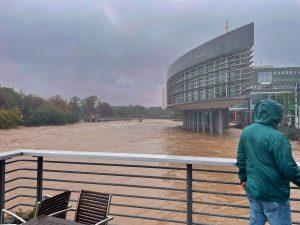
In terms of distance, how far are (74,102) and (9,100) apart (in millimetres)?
46489

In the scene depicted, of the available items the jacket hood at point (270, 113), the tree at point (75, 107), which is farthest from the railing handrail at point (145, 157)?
the tree at point (75, 107)

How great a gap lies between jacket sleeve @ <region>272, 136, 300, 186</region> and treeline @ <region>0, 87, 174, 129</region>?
7901 centimetres

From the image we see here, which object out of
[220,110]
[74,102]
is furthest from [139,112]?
[220,110]

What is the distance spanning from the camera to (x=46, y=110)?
9569cm

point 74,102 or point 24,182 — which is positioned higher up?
point 74,102

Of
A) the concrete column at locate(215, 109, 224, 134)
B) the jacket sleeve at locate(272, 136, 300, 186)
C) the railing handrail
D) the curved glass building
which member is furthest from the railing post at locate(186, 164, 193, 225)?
the concrete column at locate(215, 109, 224, 134)

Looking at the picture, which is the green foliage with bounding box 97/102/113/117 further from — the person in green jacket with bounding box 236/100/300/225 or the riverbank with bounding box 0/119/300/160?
the person in green jacket with bounding box 236/100/300/225

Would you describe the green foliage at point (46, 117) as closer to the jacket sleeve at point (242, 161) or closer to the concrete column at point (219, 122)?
the concrete column at point (219, 122)

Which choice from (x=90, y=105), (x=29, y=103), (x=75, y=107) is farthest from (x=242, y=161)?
(x=90, y=105)

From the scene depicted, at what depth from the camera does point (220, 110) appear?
197 feet

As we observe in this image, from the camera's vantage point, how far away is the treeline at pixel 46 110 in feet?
281

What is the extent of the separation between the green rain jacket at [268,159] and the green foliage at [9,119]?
78748 mm

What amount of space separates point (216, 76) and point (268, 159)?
5902cm

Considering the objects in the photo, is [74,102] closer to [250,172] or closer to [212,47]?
[212,47]
